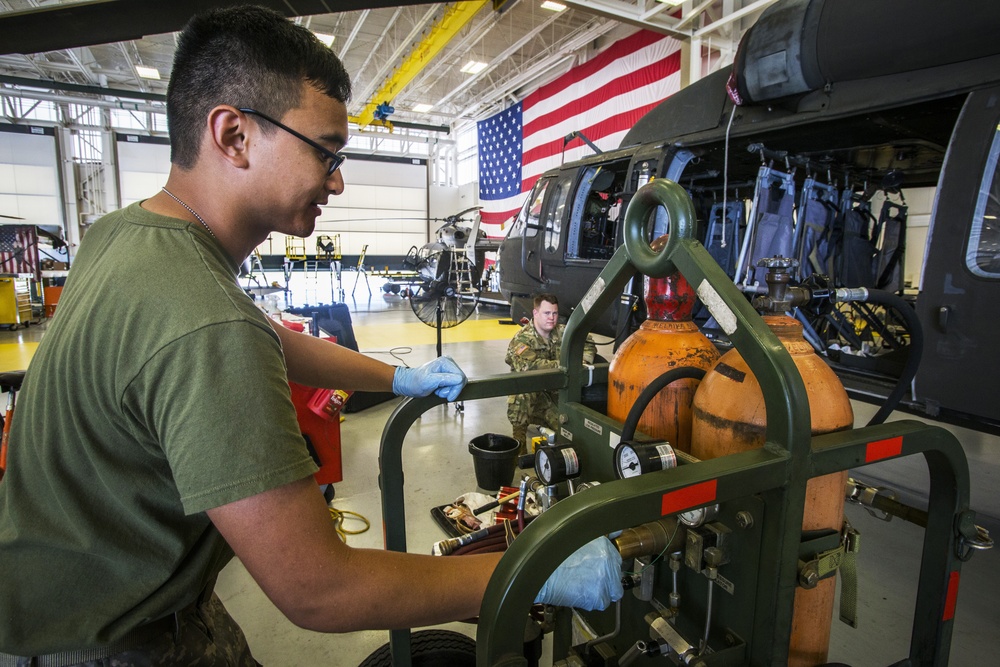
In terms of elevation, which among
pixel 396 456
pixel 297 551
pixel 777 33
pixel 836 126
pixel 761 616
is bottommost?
pixel 761 616

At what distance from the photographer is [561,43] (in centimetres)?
1362

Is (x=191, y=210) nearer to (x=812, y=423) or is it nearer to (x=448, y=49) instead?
(x=812, y=423)

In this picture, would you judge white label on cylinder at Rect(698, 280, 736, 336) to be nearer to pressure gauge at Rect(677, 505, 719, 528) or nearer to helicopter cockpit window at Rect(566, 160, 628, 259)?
pressure gauge at Rect(677, 505, 719, 528)

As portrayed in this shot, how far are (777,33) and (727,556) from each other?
3.17m

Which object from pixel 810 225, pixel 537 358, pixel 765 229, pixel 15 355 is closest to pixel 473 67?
pixel 15 355

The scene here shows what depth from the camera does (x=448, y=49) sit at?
14.0 m

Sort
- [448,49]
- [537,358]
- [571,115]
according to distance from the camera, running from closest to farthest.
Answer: [537,358] → [571,115] → [448,49]

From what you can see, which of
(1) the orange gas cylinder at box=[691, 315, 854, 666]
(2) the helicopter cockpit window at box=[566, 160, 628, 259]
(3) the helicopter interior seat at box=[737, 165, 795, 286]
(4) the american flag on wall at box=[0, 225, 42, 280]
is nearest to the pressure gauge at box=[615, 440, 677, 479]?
(1) the orange gas cylinder at box=[691, 315, 854, 666]

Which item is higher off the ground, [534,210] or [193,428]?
[534,210]

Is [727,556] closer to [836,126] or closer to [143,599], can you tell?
[143,599]

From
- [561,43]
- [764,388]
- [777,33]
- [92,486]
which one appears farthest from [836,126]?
[561,43]

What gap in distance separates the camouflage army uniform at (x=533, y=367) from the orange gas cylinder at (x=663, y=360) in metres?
2.05

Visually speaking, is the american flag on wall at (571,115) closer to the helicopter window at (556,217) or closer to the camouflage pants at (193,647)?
the helicopter window at (556,217)

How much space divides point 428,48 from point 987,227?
11579mm
